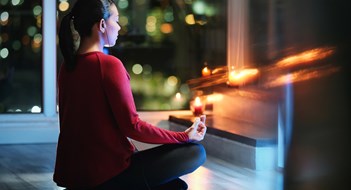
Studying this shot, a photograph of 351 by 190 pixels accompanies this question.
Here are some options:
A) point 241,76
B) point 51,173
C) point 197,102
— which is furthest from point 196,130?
point 197,102

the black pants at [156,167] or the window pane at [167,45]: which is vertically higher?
the window pane at [167,45]

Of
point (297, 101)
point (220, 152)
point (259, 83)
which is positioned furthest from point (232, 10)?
point (297, 101)

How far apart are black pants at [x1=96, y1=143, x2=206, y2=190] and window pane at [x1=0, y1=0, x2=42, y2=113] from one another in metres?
2.55

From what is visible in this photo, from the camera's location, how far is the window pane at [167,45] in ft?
14.2

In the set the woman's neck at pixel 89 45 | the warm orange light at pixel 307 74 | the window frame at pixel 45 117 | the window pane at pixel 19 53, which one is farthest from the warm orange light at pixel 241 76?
the warm orange light at pixel 307 74

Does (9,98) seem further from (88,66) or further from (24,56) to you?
(88,66)

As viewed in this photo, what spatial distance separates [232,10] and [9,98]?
171 cm

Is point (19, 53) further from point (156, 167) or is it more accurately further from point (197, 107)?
point (156, 167)

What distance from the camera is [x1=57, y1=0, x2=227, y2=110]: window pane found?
14.2ft

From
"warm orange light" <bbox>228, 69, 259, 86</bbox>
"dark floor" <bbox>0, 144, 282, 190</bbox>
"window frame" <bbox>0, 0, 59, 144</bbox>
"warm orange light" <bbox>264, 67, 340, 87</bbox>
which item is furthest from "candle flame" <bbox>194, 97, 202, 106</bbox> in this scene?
"warm orange light" <bbox>264, 67, 340, 87</bbox>

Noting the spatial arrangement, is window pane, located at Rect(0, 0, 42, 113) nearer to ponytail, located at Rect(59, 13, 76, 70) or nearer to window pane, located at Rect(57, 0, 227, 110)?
window pane, located at Rect(57, 0, 227, 110)

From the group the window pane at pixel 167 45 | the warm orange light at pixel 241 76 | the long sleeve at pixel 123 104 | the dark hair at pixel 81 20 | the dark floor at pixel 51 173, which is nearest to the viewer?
the long sleeve at pixel 123 104

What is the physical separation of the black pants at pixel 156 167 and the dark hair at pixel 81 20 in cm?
36

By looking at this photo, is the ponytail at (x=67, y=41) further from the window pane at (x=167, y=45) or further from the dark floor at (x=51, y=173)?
the window pane at (x=167, y=45)
